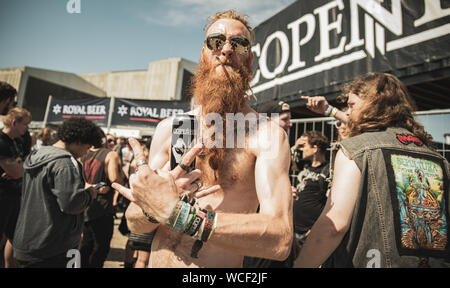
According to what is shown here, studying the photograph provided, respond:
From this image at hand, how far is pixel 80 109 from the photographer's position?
10.1 metres

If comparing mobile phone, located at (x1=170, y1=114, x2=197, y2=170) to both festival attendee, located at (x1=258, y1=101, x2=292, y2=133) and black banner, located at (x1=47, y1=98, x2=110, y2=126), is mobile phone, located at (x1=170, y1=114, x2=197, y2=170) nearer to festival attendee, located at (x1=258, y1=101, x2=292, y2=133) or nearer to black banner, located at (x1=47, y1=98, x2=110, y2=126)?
festival attendee, located at (x1=258, y1=101, x2=292, y2=133)

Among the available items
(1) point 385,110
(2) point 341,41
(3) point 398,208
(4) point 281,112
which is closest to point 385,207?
(3) point 398,208

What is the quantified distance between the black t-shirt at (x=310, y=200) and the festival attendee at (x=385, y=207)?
1640 millimetres

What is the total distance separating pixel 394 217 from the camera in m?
1.51

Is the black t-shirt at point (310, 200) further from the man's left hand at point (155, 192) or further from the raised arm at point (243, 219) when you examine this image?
the man's left hand at point (155, 192)

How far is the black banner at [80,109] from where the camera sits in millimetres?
9852

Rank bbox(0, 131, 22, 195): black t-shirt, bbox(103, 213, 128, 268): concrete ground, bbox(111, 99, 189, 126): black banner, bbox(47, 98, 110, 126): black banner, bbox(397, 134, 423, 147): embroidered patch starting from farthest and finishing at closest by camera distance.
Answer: bbox(47, 98, 110, 126): black banner → bbox(111, 99, 189, 126): black banner → bbox(103, 213, 128, 268): concrete ground → bbox(0, 131, 22, 195): black t-shirt → bbox(397, 134, 423, 147): embroidered patch

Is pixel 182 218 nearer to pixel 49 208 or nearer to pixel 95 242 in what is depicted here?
pixel 49 208

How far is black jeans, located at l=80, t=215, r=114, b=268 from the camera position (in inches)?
138

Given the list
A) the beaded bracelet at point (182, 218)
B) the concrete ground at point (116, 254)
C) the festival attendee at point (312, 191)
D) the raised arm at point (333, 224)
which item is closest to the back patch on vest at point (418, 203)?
the raised arm at point (333, 224)

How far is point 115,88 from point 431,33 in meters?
22.9

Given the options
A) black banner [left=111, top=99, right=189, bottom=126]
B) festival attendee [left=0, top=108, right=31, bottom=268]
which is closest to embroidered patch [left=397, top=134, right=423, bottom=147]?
festival attendee [left=0, top=108, right=31, bottom=268]

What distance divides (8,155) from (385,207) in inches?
166

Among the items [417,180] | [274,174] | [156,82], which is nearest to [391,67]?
[417,180]
